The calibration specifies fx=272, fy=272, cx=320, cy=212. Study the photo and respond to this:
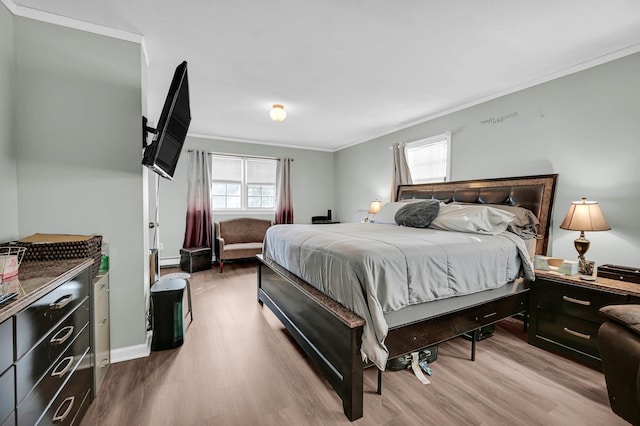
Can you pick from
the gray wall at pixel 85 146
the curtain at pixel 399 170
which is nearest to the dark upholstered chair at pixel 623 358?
the gray wall at pixel 85 146

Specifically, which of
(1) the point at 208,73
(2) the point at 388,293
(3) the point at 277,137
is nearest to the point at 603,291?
(2) the point at 388,293

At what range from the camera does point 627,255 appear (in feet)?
7.66

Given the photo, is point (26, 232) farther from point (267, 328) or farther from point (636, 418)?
point (636, 418)

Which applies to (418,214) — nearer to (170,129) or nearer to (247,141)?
(170,129)

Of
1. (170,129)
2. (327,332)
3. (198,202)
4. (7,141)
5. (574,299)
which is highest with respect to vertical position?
(170,129)

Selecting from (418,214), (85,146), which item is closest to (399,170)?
(418,214)

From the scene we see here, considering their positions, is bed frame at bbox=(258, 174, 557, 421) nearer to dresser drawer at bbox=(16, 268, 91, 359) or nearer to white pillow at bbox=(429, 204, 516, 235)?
white pillow at bbox=(429, 204, 516, 235)

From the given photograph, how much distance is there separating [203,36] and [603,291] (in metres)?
3.60

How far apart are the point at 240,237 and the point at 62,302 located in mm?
4386

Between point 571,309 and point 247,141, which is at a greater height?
point 247,141

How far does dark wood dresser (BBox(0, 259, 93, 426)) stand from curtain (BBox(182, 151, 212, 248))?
3.78 metres

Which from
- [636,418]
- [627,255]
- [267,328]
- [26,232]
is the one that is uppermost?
[26,232]

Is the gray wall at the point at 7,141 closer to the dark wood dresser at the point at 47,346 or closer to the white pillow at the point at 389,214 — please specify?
the dark wood dresser at the point at 47,346

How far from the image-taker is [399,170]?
15.1ft
